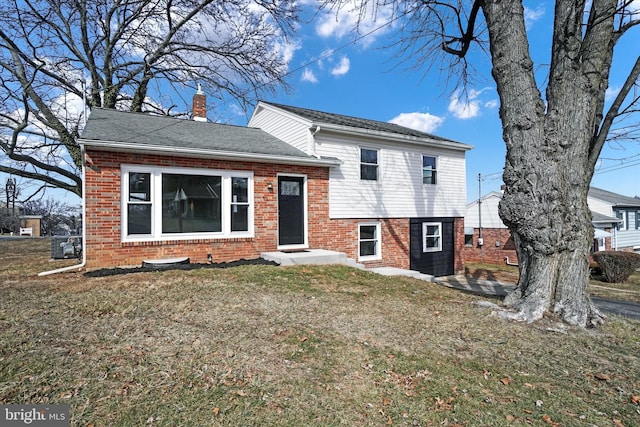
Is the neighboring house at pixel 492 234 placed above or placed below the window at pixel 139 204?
below

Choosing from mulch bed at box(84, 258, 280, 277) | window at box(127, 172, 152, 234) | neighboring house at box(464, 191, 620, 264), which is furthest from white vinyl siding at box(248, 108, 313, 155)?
neighboring house at box(464, 191, 620, 264)

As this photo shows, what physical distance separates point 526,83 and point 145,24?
18818mm

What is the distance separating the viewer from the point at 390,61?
7.10 meters

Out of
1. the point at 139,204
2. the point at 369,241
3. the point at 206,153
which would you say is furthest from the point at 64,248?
the point at 369,241

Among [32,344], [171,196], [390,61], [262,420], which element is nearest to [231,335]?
[262,420]

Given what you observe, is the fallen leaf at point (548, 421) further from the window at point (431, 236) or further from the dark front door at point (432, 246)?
the window at point (431, 236)

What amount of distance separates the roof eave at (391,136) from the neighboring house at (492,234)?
36.6 ft

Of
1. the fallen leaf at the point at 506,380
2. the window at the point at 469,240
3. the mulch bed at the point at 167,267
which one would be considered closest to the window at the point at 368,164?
the mulch bed at the point at 167,267

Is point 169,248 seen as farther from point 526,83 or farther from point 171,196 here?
point 526,83

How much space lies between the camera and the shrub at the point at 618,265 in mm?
14867

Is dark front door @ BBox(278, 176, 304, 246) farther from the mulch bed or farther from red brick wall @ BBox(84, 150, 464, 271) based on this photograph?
the mulch bed

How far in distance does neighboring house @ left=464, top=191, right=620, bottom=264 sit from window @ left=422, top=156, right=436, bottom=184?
11691 millimetres

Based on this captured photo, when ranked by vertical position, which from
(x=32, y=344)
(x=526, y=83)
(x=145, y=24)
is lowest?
(x=32, y=344)

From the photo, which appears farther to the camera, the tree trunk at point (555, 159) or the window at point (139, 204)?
the window at point (139, 204)
